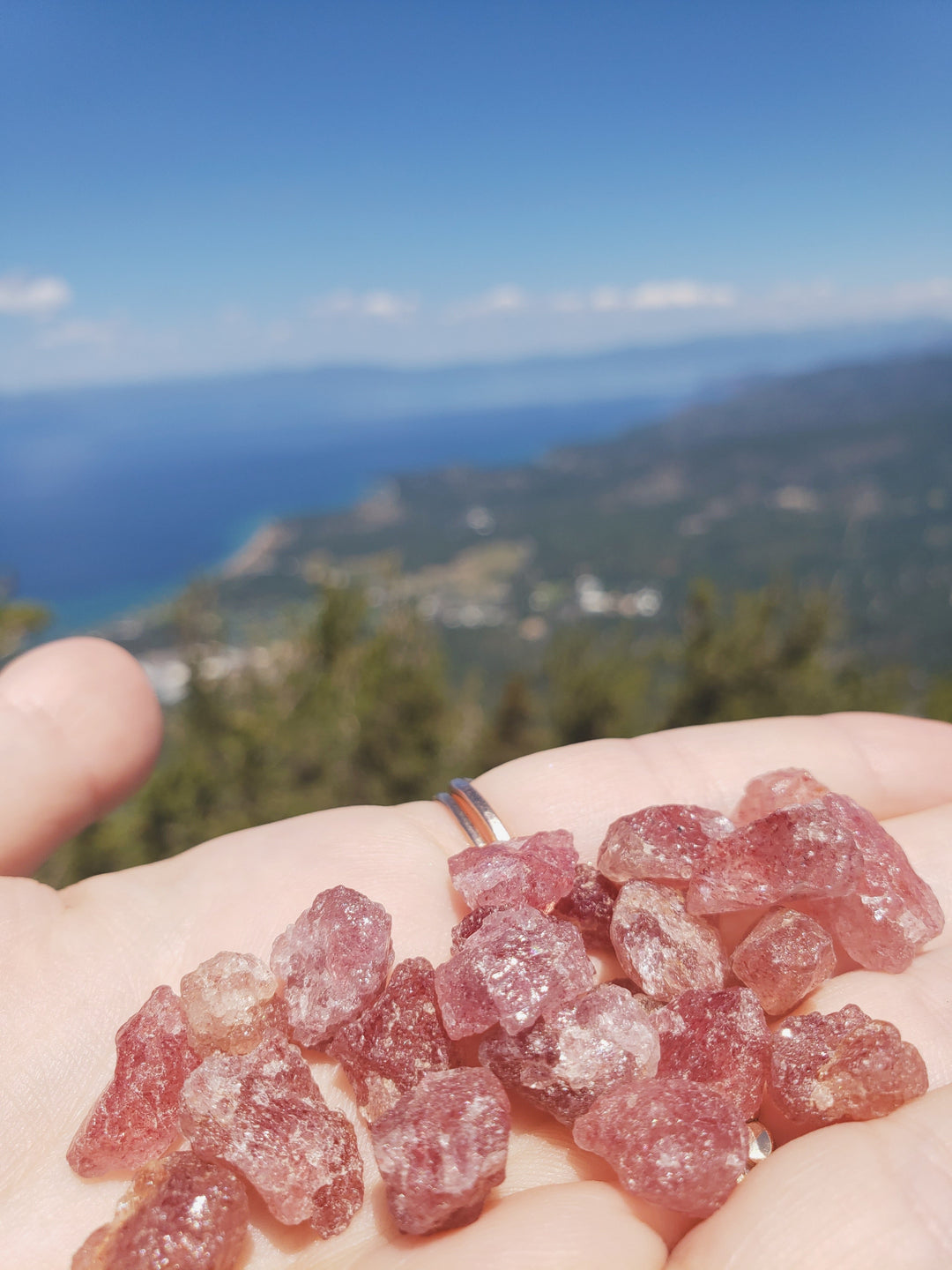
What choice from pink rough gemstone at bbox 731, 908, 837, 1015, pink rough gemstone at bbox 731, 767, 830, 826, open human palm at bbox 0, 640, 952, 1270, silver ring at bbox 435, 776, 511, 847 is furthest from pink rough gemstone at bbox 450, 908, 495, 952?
pink rough gemstone at bbox 731, 767, 830, 826

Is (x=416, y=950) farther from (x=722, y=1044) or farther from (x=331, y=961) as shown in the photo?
(x=722, y=1044)

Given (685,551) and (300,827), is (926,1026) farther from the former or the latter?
(685,551)

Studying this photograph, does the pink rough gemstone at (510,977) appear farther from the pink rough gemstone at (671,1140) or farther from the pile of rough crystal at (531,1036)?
the pink rough gemstone at (671,1140)

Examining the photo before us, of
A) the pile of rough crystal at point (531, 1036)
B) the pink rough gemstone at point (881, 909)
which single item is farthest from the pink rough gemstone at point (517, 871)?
the pink rough gemstone at point (881, 909)

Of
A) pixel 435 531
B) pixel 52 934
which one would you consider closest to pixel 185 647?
pixel 52 934

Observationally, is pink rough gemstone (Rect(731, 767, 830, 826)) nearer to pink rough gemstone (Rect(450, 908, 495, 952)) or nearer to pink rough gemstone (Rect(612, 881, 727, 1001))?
pink rough gemstone (Rect(612, 881, 727, 1001))

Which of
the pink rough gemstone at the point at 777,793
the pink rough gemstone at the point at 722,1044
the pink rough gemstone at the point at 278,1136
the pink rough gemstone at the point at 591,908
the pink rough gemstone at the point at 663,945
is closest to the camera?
the pink rough gemstone at the point at 278,1136

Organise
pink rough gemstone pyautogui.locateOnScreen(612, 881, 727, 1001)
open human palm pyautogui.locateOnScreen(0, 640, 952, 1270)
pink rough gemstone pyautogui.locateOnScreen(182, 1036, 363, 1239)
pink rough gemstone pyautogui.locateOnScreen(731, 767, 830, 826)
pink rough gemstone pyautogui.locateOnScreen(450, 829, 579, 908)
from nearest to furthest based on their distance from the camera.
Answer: open human palm pyautogui.locateOnScreen(0, 640, 952, 1270), pink rough gemstone pyautogui.locateOnScreen(182, 1036, 363, 1239), pink rough gemstone pyautogui.locateOnScreen(612, 881, 727, 1001), pink rough gemstone pyautogui.locateOnScreen(450, 829, 579, 908), pink rough gemstone pyautogui.locateOnScreen(731, 767, 830, 826)
